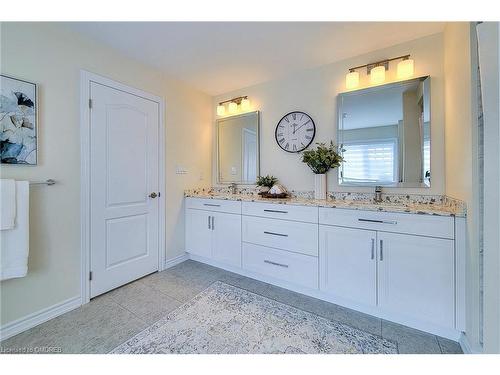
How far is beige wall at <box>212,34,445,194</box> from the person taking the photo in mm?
1804

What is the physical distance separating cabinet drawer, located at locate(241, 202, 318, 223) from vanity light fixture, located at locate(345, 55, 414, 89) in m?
1.37

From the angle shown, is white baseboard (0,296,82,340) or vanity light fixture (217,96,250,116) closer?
white baseboard (0,296,82,340)

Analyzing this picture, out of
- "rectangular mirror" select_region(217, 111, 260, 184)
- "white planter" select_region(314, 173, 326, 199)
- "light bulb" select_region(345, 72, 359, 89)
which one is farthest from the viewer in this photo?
"rectangular mirror" select_region(217, 111, 260, 184)

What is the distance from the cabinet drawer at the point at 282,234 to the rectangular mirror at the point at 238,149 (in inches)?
31.7

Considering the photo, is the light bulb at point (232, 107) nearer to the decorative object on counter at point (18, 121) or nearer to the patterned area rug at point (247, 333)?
the decorative object on counter at point (18, 121)

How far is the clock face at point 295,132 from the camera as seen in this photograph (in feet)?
7.93

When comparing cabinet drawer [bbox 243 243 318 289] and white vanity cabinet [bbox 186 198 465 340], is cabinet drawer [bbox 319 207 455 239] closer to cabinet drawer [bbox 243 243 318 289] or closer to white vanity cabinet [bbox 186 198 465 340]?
white vanity cabinet [bbox 186 198 465 340]

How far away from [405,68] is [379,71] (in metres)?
0.20

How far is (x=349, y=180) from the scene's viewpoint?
7.16 feet

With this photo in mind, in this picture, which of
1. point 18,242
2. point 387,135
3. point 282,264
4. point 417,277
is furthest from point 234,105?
point 417,277

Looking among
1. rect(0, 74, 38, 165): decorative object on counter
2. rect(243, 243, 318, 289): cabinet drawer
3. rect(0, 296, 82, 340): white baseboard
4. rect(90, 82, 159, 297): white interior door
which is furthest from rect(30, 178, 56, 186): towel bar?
rect(243, 243, 318, 289): cabinet drawer

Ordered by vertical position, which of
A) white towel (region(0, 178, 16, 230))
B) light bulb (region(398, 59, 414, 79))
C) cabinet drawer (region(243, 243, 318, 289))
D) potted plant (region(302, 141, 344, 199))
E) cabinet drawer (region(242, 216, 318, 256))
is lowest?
cabinet drawer (region(243, 243, 318, 289))

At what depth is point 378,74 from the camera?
6.52 ft
